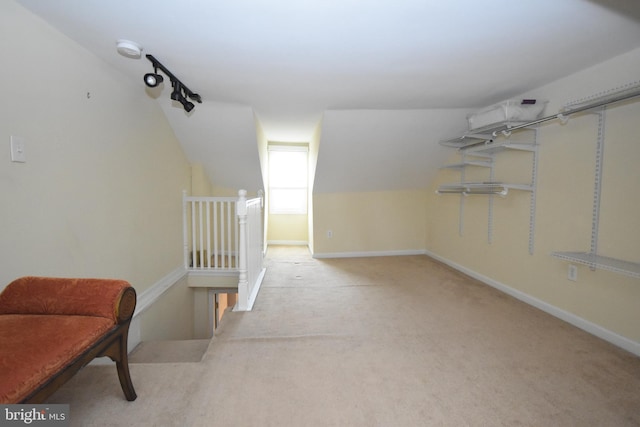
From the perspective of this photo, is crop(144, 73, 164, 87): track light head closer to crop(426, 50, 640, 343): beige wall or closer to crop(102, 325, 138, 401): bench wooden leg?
crop(102, 325, 138, 401): bench wooden leg

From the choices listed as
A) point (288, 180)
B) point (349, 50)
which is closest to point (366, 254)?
point (288, 180)

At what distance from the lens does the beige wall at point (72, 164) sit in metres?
1.46

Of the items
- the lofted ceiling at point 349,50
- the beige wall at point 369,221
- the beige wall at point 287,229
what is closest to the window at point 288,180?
the beige wall at point 287,229

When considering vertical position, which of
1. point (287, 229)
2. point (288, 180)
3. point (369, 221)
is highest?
point (288, 180)

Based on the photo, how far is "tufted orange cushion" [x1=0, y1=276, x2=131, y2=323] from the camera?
127cm

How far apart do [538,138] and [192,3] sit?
287cm

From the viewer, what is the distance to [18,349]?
1.00 metres

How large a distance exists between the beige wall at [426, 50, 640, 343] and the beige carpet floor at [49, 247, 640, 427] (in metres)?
0.24

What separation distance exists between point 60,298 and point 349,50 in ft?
6.97

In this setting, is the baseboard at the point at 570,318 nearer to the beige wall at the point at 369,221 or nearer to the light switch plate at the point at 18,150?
the beige wall at the point at 369,221

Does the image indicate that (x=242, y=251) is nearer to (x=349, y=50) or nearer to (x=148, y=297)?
(x=148, y=297)

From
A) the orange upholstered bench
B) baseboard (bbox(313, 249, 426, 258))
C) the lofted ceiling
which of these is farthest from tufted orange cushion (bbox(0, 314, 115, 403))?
baseboard (bbox(313, 249, 426, 258))

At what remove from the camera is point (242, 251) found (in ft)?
8.12

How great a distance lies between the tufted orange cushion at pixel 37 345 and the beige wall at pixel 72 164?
522 millimetres
